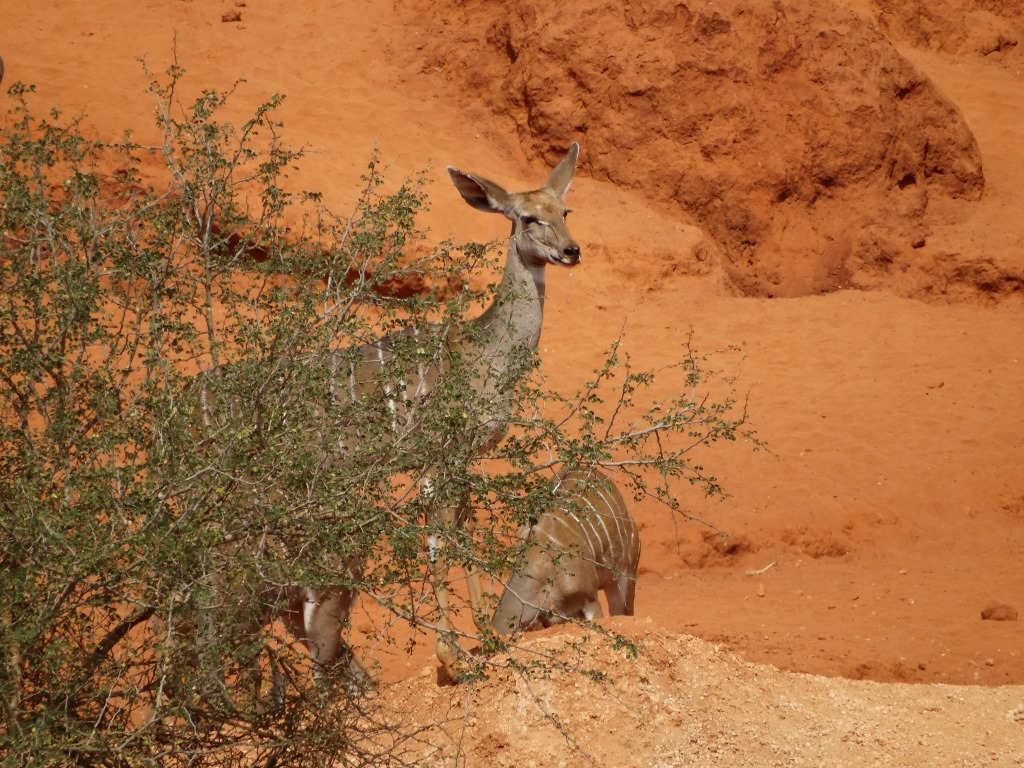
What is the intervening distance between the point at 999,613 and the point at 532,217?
3.73m

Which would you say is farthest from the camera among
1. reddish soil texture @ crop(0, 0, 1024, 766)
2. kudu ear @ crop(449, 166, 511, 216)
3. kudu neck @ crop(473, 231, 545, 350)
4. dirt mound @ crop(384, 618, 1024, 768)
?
kudu ear @ crop(449, 166, 511, 216)

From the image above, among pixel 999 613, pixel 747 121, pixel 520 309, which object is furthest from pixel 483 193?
pixel 747 121

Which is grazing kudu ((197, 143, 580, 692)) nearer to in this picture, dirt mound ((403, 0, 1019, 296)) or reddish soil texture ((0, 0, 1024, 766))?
reddish soil texture ((0, 0, 1024, 766))

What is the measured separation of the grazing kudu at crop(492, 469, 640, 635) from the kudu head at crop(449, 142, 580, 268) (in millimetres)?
1292

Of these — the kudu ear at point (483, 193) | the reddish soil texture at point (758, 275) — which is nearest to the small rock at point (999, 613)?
the reddish soil texture at point (758, 275)

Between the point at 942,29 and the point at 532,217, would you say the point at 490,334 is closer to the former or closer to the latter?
the point at 532,217

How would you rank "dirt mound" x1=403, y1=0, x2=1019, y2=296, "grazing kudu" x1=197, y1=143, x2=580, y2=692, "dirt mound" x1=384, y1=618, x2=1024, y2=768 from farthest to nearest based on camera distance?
"dirt mound" x1=403, y1=0, x2=1019, y2=296 → "grazing kudu" x1=197, y1=143, x2=580, y2=692 → "dirt mound" x1=384, y1=618, x2=1024, y2=768

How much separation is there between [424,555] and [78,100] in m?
10.5

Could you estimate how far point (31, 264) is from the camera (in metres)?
4.99

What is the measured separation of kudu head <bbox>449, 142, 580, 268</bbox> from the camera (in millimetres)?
8078

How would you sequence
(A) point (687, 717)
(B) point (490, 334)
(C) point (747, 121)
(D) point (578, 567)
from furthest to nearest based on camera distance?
(C) point (747, 121) < (D) point (578, 567) < (A) point (687, 717) < (B) point (490, 334)

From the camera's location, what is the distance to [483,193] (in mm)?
8594

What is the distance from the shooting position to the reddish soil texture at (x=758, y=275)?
664cm

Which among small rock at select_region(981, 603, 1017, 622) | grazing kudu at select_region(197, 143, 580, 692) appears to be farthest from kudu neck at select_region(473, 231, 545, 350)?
small rock at select_region(981, 603, 1017, 622)
